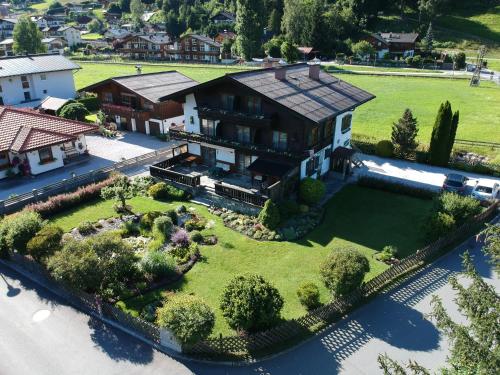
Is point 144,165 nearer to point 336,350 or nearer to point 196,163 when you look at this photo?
point 196,163

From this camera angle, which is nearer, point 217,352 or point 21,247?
point 217,352

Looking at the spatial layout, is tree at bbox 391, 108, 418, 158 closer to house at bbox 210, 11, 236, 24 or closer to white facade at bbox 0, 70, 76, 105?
white facade at bbox 0, 70, 76, 105

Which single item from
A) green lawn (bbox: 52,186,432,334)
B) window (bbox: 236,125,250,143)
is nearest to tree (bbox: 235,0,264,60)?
window (bbox: 236,125,250,143)

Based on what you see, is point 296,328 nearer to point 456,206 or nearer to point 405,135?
point 456,206

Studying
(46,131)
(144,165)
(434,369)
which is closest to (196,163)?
(144,165)

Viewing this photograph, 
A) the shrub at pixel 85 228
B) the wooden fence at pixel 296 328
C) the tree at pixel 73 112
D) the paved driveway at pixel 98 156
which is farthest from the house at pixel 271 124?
the tree at pixel 73 112
